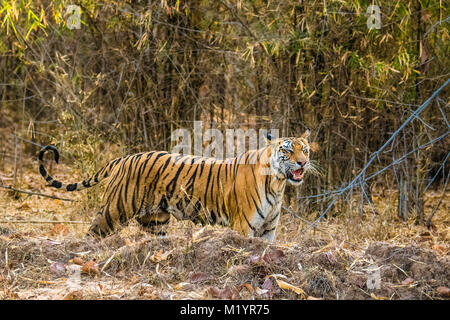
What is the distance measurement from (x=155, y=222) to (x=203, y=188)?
0.57 metres

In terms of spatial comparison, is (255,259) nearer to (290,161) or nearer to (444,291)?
(444,291)

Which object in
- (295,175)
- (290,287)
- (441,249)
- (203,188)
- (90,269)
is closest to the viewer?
(290,287)

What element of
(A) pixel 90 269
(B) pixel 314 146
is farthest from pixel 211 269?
(B) pixel 314 146

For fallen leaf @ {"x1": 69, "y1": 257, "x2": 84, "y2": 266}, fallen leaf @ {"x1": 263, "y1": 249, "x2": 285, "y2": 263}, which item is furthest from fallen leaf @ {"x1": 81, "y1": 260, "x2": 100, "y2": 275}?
fallen leaf @ {"x1": 263, "y1": 249, "x2": 285, "y2": 263}

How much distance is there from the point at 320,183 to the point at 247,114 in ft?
3.97

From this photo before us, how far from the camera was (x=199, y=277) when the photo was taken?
11.9ft

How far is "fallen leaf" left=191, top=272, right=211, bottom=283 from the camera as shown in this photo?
3.61 m

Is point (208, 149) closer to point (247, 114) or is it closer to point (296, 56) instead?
point (247, 114)

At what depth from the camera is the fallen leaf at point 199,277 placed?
3613mm

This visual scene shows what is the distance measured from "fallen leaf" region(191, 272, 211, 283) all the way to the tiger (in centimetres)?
124

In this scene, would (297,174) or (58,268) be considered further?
(297,174)

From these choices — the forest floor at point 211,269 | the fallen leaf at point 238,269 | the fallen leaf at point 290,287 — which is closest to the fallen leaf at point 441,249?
the forest floor at point 211,269

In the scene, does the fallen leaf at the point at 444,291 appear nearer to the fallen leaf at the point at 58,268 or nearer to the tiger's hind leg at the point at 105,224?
the fallen leaf at the point at 58,268

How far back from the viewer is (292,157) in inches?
193
